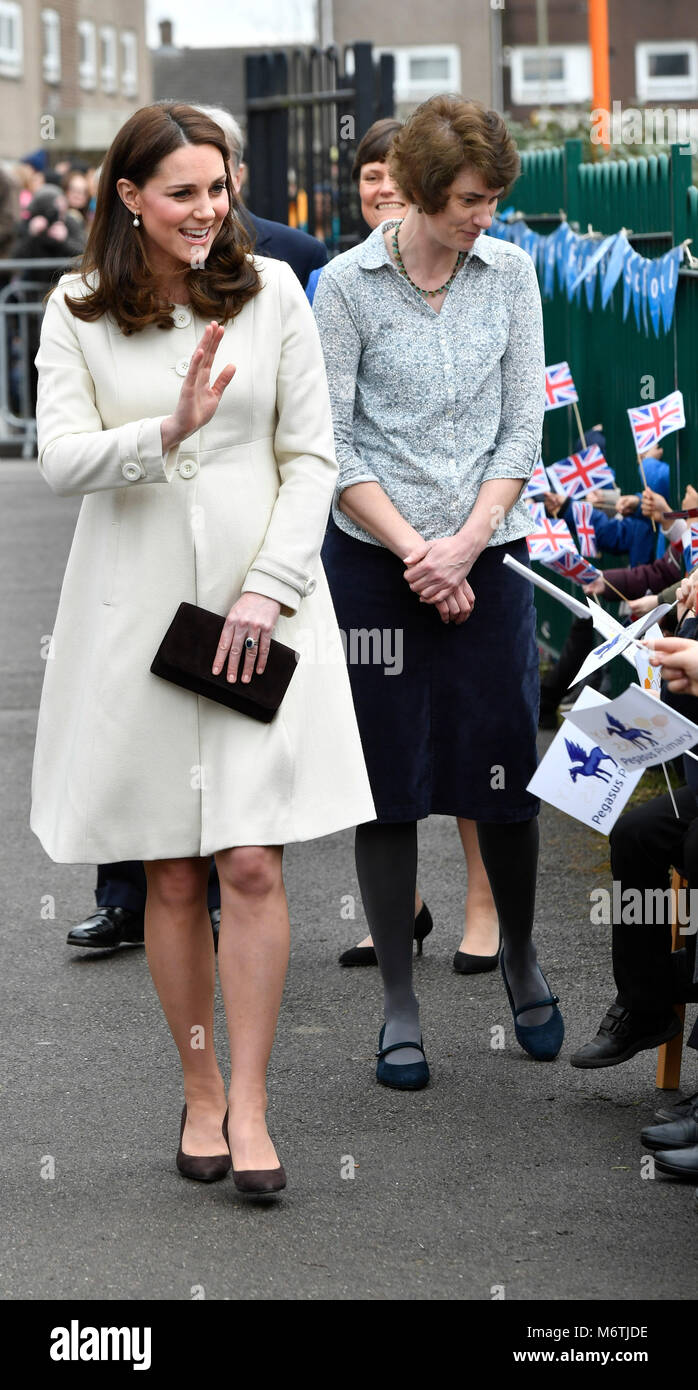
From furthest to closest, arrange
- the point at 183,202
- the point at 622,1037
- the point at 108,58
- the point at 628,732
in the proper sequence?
1. the point at 108,58
2. the point at 622,1037
3. the point at 183,202
4. the point at 628,732

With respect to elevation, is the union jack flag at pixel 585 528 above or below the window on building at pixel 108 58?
below

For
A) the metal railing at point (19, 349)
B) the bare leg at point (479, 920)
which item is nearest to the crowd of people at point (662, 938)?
the bare leg at point (479, 920)

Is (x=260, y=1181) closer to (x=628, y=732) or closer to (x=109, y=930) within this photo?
(x=628, y=732)

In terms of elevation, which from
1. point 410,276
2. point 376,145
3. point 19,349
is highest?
point 376,145

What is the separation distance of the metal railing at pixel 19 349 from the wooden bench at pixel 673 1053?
14.2m

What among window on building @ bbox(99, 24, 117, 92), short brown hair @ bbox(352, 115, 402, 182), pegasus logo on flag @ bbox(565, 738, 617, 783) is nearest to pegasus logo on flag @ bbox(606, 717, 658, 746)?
pegasus logo on flag @ bbox(565, 738, 617, 783)

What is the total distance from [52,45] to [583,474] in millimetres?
46834

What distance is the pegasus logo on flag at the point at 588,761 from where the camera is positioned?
3.67 m

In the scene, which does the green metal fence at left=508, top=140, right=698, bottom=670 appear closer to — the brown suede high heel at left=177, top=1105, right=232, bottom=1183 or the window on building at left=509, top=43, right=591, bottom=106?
the brown suede high heel at left=177, top=1105, right=232, bottom=1183

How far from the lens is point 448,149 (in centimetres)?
413

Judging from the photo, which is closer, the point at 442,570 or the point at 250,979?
the point at 250,979

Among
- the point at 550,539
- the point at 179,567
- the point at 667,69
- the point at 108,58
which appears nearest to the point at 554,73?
the point at 667,69

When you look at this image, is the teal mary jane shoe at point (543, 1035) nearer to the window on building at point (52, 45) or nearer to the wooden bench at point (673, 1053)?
the wooden bench at point (673, 1053)
